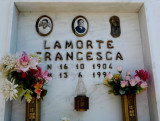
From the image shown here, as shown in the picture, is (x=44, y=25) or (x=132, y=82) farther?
(x=44, y=25)

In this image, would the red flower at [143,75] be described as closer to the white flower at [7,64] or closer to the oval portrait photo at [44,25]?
the oval portrait photo at [44,25]

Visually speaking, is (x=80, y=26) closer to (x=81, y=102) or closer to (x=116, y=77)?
(x=116, y=77)

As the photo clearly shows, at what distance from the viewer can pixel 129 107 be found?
2344mm

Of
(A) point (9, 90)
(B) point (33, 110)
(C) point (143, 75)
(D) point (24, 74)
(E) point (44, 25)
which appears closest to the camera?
(A) point (9, 90)

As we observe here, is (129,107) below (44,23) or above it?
below

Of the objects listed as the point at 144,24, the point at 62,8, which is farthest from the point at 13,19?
the point at 144,24

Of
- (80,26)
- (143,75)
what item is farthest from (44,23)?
Answer: (143,75)

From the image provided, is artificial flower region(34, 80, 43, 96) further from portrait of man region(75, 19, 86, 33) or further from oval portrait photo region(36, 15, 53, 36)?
portrait of man region(75, 19, 86, 33)

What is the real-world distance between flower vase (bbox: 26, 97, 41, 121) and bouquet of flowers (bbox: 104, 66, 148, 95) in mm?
829

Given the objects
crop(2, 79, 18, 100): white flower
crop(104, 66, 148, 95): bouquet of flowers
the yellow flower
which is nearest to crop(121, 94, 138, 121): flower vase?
crop(104, 66, 148, 95): bouquet of flowers

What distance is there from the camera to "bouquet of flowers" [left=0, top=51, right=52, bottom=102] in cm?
212

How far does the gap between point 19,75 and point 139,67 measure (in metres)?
1.46

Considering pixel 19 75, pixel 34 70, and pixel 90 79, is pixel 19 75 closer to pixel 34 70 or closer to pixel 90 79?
pixel 34 70

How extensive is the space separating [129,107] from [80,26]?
1185 millimetres
